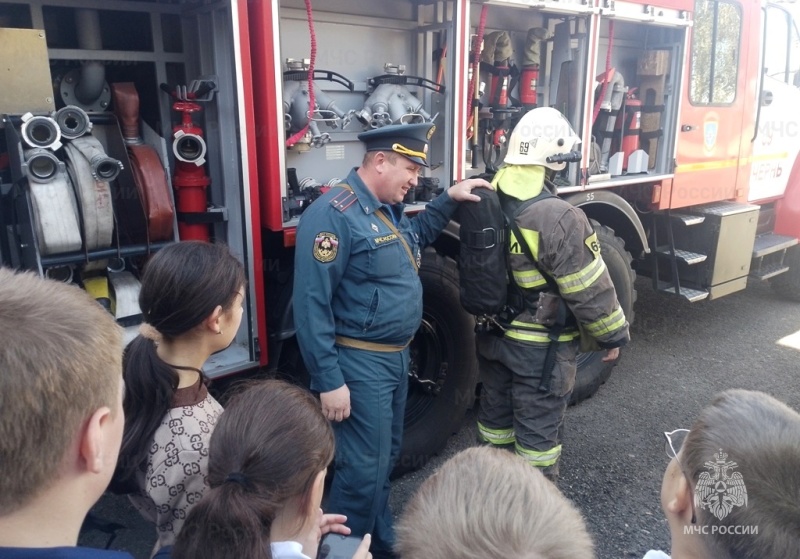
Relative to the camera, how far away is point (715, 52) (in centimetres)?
449

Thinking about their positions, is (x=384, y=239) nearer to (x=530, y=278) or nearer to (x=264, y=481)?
(x=530, y=278)

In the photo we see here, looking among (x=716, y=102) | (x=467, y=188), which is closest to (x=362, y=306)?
(x=467, y=188)

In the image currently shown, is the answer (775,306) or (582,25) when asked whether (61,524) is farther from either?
(775,306)

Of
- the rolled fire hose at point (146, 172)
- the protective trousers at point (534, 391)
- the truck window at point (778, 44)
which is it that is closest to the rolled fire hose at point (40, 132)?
the rolled fire hose at point (146, 172)

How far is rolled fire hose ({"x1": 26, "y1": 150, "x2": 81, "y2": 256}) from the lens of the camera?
233cm

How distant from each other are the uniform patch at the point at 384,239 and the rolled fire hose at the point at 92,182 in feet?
3.32

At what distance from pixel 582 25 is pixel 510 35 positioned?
0.42 m

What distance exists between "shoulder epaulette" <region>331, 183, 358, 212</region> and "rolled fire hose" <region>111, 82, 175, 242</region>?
738 mm

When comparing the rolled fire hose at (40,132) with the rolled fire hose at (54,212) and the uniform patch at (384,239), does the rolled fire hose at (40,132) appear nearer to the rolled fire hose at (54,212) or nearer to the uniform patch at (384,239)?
the rolled fire hose at (54,212)

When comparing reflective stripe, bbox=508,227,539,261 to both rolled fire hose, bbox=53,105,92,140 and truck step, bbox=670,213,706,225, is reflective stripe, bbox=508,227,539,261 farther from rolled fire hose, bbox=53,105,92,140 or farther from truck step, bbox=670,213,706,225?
truck step, bbox=670,213,706,225

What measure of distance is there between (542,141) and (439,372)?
4.46ft

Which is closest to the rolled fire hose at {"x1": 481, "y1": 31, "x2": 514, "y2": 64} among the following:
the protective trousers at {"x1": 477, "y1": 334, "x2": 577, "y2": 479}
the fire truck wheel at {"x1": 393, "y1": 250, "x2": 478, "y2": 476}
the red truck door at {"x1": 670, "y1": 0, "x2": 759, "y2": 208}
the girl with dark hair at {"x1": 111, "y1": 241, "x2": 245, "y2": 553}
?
the fire truck wheel at {"x1": 393, "y1": 250, "x2": 478, "y2": 476}

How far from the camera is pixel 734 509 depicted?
0.99 metres

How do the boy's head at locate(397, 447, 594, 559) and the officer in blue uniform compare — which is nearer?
the boy's head at locate(397, 447, 594, 559)
